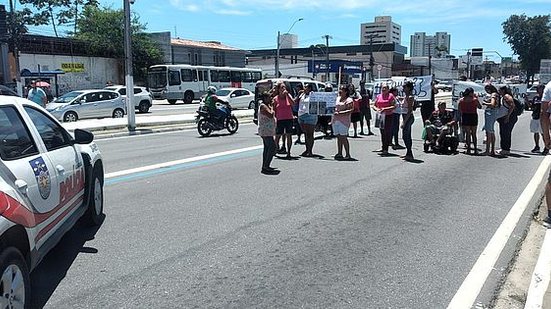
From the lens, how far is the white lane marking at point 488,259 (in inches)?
175

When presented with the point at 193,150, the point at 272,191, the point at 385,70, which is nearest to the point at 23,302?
the point at 272,191

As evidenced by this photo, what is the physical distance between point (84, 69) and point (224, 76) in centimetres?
1267

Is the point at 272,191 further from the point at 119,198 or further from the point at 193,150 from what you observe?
the point at 193,150

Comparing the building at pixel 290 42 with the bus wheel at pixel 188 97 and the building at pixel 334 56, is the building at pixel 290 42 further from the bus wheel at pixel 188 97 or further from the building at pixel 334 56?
the bus wheel at pixel 188 97

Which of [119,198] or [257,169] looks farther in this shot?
[257,169]

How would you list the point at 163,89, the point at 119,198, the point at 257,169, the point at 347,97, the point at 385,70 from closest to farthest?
the point at 119,198 → the point at 257,169 → the point at 347,97 → the point at 163,89 → the point at 385,70

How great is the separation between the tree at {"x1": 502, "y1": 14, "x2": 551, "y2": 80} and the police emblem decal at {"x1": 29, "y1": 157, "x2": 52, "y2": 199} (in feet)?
343

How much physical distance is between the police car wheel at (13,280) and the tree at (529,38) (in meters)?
105

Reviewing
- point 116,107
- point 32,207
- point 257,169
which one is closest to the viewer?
point 32,207

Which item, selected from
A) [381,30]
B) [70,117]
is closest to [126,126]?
[70,117]

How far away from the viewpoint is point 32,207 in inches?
153

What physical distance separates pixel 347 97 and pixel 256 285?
327 inches

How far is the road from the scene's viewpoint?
14.7 feet

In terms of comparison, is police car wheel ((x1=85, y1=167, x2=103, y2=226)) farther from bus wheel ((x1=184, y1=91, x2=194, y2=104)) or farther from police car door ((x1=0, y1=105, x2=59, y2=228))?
bus wheel ((x1=184, y1=91, x2=194, y2=104))
